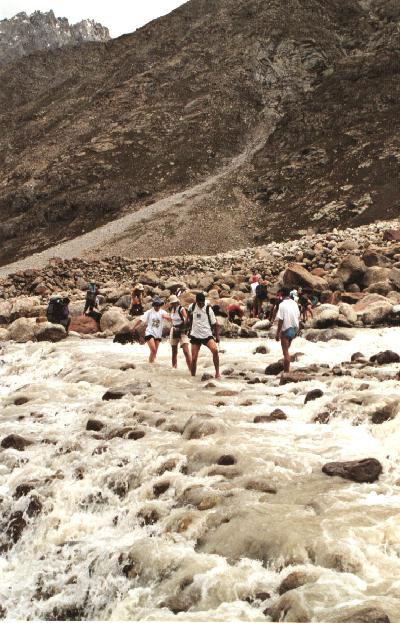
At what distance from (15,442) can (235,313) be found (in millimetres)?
13695

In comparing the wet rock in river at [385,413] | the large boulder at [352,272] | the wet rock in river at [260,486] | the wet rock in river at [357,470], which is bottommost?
the large boulder at [352,272]

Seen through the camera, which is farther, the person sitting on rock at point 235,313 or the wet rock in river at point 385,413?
the person sitting on rock at point 235,313

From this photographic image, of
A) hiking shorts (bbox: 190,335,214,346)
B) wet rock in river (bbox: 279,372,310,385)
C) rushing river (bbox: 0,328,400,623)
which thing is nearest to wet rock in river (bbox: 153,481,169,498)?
rushing river (bbox: 0,328,400,623)

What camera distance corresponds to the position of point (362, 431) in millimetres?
10078

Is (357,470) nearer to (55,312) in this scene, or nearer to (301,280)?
(55,312)

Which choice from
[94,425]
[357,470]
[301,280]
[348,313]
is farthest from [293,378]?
[301,280]

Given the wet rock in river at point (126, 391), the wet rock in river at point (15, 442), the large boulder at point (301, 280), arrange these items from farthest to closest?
the large boulder at point (301, 280) → the wet rock in river at point (126, 391) → the wet rock in river at point (15, 442)

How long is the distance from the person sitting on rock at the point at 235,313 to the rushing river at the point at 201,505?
9.07 meters

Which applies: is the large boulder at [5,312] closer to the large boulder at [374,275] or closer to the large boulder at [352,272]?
the large boulder at [352,272]

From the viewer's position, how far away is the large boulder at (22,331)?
22.9 m

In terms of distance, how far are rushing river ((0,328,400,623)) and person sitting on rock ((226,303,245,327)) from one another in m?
9.07

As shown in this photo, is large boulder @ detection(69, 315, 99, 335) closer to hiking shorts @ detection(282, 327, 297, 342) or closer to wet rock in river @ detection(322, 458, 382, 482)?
hiking shorts @ detection(282, 327, 297, 342)

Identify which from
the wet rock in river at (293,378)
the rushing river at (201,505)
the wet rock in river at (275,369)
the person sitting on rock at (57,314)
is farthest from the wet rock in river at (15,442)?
the person sitting on rock at (57,314)

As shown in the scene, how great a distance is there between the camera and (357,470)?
27.1 feet
